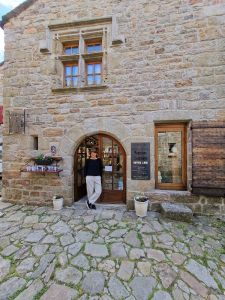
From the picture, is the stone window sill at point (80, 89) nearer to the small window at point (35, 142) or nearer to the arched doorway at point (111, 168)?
the arched doorway at point (111, 168)

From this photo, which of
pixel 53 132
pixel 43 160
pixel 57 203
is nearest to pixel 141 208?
pixel 57 203

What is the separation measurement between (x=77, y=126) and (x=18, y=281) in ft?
10.0

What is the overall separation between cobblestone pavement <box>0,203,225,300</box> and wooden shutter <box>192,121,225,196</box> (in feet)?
2.24

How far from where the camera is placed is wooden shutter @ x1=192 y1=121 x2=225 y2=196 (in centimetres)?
363

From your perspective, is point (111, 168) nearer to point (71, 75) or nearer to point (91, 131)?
point (91, 131)

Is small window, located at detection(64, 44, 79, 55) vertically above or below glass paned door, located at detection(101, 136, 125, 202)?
above

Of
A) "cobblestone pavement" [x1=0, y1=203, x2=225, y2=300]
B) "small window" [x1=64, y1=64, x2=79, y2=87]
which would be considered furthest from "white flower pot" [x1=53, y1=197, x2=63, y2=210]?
"small window" [x1=64, y1=64, x2=79, y2=87]

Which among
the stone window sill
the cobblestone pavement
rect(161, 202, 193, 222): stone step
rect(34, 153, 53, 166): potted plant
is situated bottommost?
the cobblestone pavement

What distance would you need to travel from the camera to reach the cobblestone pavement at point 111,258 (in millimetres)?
1981

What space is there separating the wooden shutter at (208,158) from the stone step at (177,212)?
18.3 inches

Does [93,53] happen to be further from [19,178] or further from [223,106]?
[19,178]

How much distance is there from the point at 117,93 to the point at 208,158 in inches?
97.4

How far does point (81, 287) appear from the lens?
200cm

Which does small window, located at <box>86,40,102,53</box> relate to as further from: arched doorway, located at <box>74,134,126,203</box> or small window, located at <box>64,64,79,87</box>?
arched doorway, located at <box>74,134,126,203</box>
